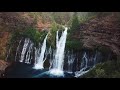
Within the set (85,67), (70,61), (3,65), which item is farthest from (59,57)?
(3,65)

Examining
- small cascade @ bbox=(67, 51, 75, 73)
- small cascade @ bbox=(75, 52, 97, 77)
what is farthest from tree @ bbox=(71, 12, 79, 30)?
small cascade @ bbox=(75, 52, 97, 77)

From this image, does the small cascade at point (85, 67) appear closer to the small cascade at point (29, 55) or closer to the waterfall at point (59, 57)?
the waterfall at point (59, 57)

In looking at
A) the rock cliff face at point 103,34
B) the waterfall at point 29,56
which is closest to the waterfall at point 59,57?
the rock cliff face at point 103,34

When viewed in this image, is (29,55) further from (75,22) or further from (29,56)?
(75,22)

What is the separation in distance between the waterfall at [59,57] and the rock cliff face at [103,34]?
0.22m

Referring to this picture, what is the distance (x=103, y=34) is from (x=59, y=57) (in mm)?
911

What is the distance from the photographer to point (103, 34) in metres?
5.45

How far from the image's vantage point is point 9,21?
5.52 metres

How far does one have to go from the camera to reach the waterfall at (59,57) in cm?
543

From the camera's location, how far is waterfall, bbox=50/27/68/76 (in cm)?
543

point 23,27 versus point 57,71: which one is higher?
→ point 23,27
